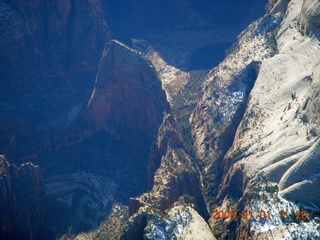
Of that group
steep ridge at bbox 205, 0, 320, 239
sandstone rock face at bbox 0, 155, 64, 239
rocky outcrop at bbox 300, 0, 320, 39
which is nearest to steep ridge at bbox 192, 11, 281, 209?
steep ridge at bbox 205, 0, 320, 239

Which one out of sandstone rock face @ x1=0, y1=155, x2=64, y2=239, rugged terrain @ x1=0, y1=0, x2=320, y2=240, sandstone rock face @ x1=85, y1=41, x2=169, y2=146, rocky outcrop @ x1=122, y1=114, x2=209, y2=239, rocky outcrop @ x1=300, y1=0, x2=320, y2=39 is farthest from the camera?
sandstone rock face @ x1=85, y1=41, x2=169, y2=146

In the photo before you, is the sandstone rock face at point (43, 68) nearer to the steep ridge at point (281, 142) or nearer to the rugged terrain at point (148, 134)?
the rugged terrain at point (148, 134)

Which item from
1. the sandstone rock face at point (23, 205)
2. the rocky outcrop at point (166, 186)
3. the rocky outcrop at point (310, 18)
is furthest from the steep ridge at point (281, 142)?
the sandstone rock face at point (23, 205)

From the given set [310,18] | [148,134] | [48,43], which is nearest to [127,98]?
[148,134]

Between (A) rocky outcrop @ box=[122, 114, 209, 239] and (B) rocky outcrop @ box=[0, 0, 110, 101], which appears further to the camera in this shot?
(B) rocky outcrop @ box=[0, 0, 110, 101]
